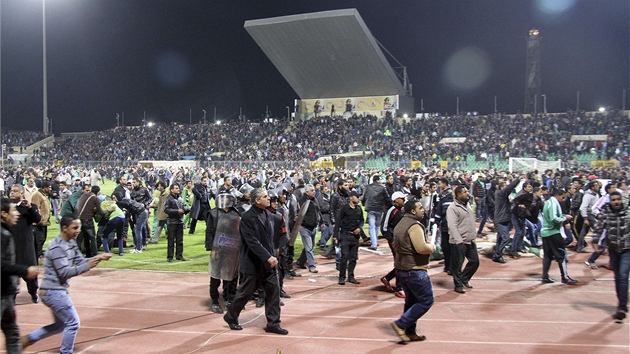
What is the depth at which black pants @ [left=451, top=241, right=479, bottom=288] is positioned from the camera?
27.9 ft

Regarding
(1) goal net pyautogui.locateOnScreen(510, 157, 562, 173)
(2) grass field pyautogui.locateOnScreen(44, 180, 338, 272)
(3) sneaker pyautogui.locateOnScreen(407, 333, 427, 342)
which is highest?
(1) goal net pyautogui.locateOnScreen(510, 157, 562, 173)

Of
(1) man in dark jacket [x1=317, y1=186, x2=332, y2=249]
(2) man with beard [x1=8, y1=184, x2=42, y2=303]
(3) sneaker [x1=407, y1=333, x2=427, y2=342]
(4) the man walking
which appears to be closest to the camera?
(3) sneaker [x1=407, y1=333, x2=427, y2=342]

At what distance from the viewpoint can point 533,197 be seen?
1118 centimetres

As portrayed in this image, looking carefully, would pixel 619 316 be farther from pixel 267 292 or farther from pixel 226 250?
pixel 226 250

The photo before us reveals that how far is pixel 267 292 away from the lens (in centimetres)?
645

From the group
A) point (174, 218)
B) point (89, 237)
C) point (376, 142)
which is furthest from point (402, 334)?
point (376, 142)

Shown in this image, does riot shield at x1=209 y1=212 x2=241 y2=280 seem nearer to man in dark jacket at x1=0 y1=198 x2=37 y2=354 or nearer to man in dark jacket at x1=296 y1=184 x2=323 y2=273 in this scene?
man in dark jacket at x1=0 y1=198 x2=37 y2=354

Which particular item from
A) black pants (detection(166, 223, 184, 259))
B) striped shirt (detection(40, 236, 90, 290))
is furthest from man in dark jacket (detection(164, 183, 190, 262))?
striped shirt (detection(40, 236, 90, 290))

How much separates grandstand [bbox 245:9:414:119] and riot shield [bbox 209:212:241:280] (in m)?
38.0

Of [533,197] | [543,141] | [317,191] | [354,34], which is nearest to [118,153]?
[354,34]

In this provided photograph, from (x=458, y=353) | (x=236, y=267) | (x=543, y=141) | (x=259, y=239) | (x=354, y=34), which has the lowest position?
(x=458, y=353)

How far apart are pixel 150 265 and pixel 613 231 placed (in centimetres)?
848

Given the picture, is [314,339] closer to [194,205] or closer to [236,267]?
[236,267]

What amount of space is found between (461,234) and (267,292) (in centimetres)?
364
